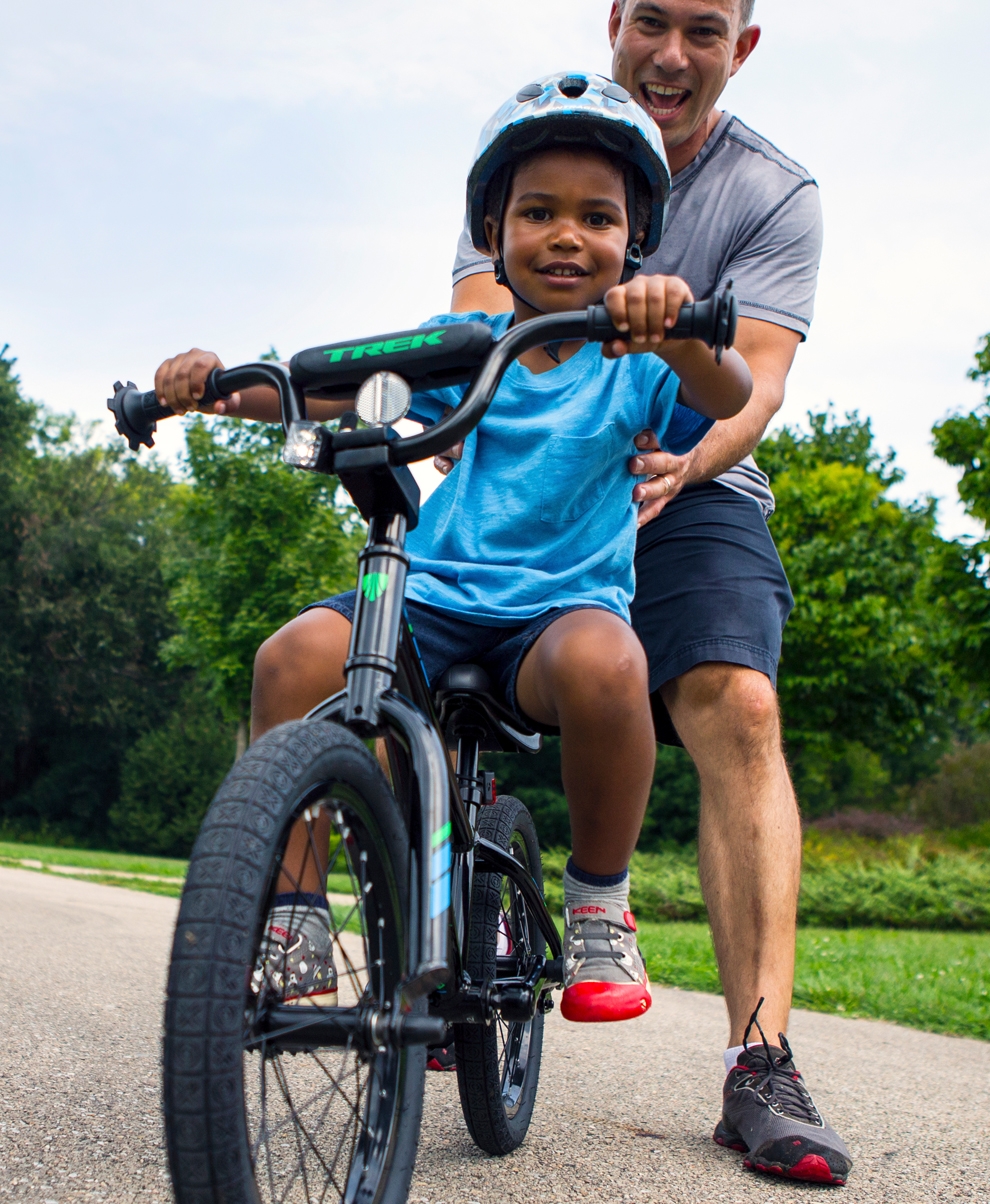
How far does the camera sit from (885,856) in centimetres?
1797

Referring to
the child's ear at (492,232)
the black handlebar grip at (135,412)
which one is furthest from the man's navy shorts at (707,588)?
the black handlebar grip at (135,412)

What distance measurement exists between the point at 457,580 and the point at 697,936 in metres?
7.19

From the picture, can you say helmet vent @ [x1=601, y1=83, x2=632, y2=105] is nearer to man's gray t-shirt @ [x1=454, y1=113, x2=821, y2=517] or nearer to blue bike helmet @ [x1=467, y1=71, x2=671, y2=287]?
blue bike helmet @ [x1=467, y1=71, x2=671, y2=287]

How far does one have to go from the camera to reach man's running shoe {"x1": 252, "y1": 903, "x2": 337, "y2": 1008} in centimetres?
141

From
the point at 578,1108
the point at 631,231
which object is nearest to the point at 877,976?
the point at 578,1108

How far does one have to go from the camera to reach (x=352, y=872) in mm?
1534

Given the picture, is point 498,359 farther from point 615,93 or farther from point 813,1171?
point 813,1171

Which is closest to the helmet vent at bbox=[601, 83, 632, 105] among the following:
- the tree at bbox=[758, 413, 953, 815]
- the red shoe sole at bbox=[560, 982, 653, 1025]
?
the red shoe sole at bbox=[560, 982, 653, 1025]

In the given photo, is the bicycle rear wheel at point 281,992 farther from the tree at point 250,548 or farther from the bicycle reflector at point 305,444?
the tree at point 250,548

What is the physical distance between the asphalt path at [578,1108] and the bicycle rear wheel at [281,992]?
1.39 feet

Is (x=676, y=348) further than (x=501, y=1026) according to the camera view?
No

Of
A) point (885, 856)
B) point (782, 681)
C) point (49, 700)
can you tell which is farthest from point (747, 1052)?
point (49, 700)

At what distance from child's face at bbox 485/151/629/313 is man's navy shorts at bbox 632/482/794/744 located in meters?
0.71

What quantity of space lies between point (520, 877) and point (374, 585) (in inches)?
39.0
